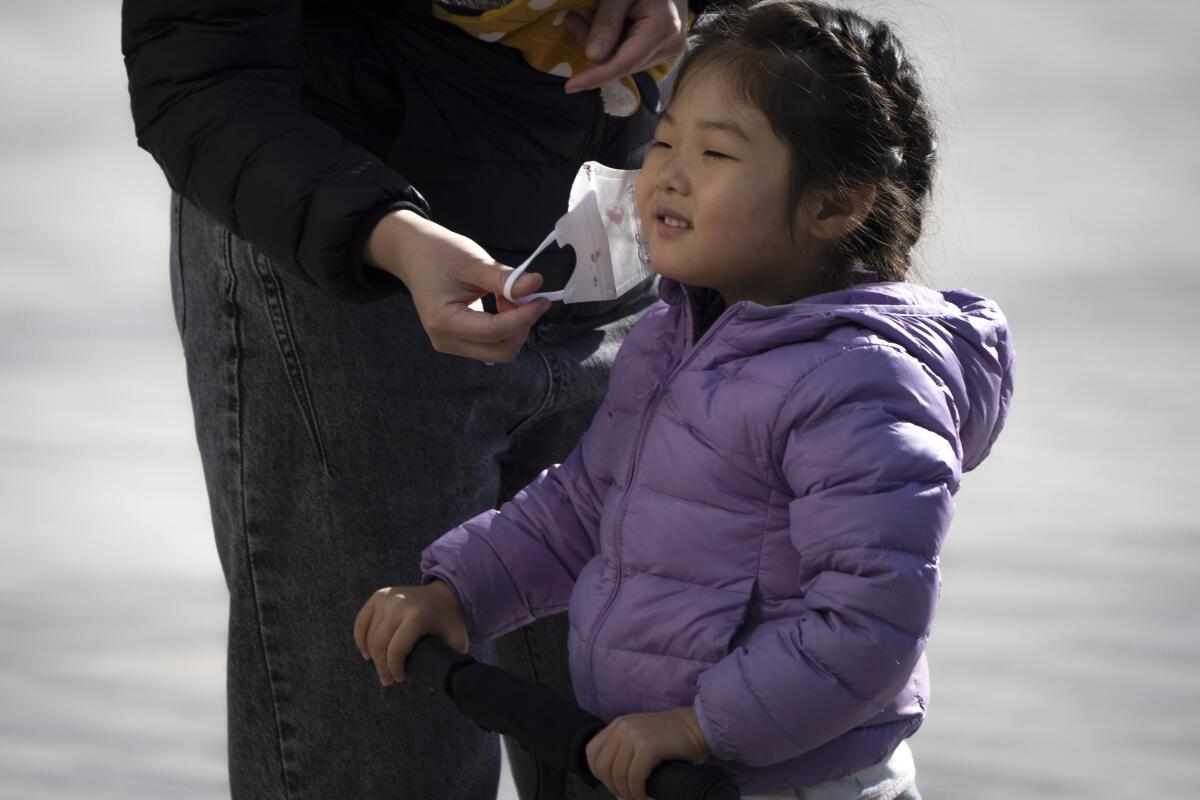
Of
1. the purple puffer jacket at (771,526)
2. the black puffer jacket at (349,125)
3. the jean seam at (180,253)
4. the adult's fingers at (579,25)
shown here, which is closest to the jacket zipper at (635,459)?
the purple puffer jacket at (771,526)

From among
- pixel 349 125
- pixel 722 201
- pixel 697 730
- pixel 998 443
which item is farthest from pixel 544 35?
pixel 998 443

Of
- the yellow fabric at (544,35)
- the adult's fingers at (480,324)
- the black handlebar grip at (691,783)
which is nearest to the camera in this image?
the black handlebar grip at (691,783)

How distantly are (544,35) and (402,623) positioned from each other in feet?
1.74

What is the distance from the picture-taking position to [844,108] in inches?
53.6

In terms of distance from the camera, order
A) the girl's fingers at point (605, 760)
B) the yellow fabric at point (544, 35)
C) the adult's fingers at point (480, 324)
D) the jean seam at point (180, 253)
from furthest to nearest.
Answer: the jean seam at point (180, 253) < the yellow fabric at point (544, 35) < the adult's fingers at point (480, 324) < the girl's fingers at point (605, 760)

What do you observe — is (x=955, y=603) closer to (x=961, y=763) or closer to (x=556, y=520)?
(x=961, y=763)

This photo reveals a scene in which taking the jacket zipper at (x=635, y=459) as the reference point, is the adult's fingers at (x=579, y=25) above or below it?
above

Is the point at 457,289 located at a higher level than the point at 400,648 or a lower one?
higher

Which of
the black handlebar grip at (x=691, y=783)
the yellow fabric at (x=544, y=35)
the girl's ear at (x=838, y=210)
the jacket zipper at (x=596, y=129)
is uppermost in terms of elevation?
the yellow fabric at (x=544, y=35)

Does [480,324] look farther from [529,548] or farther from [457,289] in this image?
[529,548]

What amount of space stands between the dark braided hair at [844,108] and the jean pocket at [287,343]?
389 millimetres

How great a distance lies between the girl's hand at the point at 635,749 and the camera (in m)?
1.16

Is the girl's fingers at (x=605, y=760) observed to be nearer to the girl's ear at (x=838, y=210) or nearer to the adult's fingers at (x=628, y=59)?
the girl's ear at (x=838, y=210)

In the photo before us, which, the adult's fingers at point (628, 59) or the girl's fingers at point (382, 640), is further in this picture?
the adult's fingers at point (628, 59)
